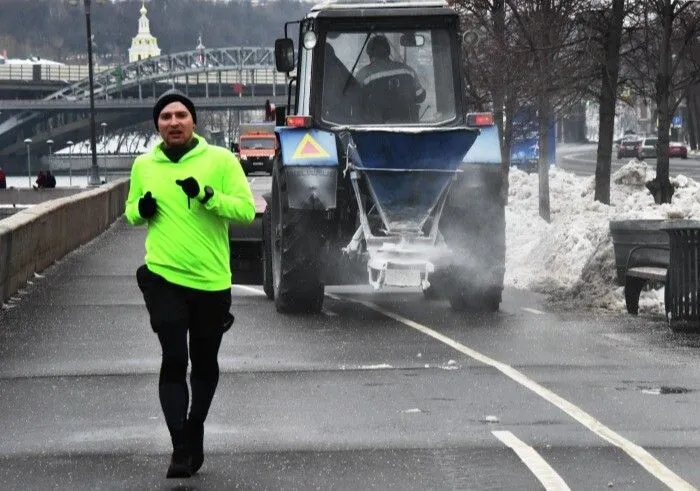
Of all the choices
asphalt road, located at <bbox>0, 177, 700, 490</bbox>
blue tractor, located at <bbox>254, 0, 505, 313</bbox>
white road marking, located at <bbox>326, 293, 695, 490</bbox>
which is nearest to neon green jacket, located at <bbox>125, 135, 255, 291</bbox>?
asphalt road, located at <bbox>0, 177, 700, 490</bbox>

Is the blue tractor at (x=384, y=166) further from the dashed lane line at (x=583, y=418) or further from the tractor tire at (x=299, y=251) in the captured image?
the dashed lane line at (x=583, y=418)

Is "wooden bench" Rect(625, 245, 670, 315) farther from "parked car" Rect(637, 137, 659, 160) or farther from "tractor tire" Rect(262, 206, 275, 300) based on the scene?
"parked car" Rect(637, 137, 659, 160)

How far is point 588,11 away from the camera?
33438mm

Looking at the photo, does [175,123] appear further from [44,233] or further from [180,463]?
[44,233]

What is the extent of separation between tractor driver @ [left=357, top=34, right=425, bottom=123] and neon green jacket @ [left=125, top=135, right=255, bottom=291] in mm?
8523

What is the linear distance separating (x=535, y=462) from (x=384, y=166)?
762 centimetres

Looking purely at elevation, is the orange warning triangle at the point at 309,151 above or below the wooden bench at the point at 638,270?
above

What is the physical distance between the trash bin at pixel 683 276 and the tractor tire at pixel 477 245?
1729 millimetres

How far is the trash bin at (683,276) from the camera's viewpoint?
14516 mm

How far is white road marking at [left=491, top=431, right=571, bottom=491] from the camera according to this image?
7.64 m

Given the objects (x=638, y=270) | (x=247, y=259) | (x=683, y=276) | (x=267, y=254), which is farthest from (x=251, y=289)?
(x=683, y=276)

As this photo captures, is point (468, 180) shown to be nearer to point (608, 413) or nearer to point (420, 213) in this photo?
point (420, 213)

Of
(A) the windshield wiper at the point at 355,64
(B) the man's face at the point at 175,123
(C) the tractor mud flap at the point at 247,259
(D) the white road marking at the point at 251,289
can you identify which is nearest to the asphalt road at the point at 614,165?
(D) the white road marking at the point at 251,289

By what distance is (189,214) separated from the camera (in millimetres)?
8008
